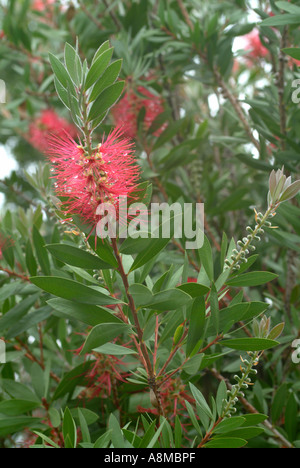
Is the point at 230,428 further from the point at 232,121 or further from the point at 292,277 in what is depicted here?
the point at 232,121

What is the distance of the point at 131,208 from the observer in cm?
64

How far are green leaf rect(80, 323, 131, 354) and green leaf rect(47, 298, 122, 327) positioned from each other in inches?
1.2

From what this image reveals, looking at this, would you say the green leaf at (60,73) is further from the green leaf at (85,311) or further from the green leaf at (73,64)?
the green leaf at (85,311)

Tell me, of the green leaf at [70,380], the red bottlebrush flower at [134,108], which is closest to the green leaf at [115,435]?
the green leaf at [70,380]

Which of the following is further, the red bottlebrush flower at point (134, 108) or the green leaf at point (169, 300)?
the red bottlebrush flower at point (134, 108)

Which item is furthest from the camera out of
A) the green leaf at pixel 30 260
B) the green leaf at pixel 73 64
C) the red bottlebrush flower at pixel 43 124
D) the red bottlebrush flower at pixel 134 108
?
the red bottlebrush flower at pixel 43 124

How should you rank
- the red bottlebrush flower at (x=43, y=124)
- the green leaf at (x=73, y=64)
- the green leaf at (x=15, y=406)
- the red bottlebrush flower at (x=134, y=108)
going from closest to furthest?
the green leaf at (x=73, y=64) → the green leaf at (x=15, y=406) → the red bottlebrush flower at (x=134, y=108) → the red bottlebrush flower at (x=43, y=124)

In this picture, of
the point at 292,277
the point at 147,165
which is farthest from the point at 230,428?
the point at 147,165

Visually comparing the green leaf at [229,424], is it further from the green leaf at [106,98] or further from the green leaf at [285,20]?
the green leaf at [285,20]

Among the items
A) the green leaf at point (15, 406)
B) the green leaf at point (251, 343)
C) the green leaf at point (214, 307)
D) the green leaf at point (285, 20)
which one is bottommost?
the green leaf at point (15, 406)

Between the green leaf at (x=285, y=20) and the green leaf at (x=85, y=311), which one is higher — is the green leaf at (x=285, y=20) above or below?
above

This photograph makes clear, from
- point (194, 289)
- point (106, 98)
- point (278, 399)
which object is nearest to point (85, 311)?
point (194, 289)

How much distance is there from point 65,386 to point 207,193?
26.0 inches

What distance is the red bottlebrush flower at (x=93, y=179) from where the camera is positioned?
1.98 ft
